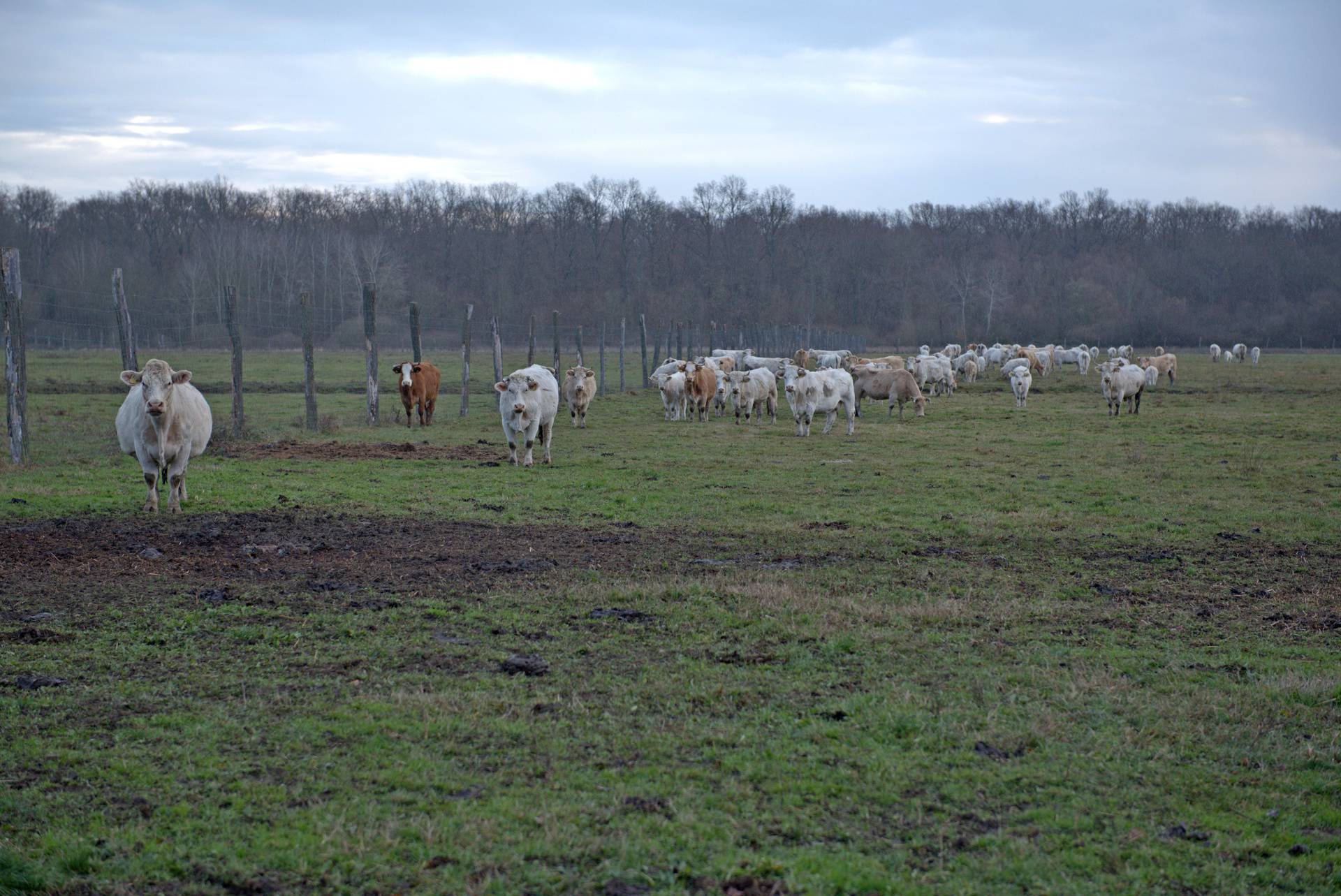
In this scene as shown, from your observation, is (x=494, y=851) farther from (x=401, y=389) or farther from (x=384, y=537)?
(x=401, y=389)

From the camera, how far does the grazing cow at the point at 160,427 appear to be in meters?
11.4

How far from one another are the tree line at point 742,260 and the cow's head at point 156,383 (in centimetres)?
5749

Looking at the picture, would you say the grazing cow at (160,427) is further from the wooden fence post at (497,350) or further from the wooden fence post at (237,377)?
the wooden fence post at (497,350)

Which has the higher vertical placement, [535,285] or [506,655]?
[535,285]

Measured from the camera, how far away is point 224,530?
10.6 metres

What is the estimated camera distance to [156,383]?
448 inches

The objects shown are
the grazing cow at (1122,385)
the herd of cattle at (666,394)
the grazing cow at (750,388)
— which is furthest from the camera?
the grazing cow at (1122,385)

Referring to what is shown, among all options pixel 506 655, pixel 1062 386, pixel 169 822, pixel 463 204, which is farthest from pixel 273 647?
pixel 463 204

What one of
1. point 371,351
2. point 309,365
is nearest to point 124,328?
point 309,365

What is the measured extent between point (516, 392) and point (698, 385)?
983 centimetres

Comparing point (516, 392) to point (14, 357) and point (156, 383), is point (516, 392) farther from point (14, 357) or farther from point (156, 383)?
point (14, 357)

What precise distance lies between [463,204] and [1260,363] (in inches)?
2699

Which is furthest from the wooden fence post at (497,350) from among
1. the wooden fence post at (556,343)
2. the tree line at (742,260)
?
the tree line at (742,260)

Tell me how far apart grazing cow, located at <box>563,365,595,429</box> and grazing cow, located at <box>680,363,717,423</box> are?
3288 mm
